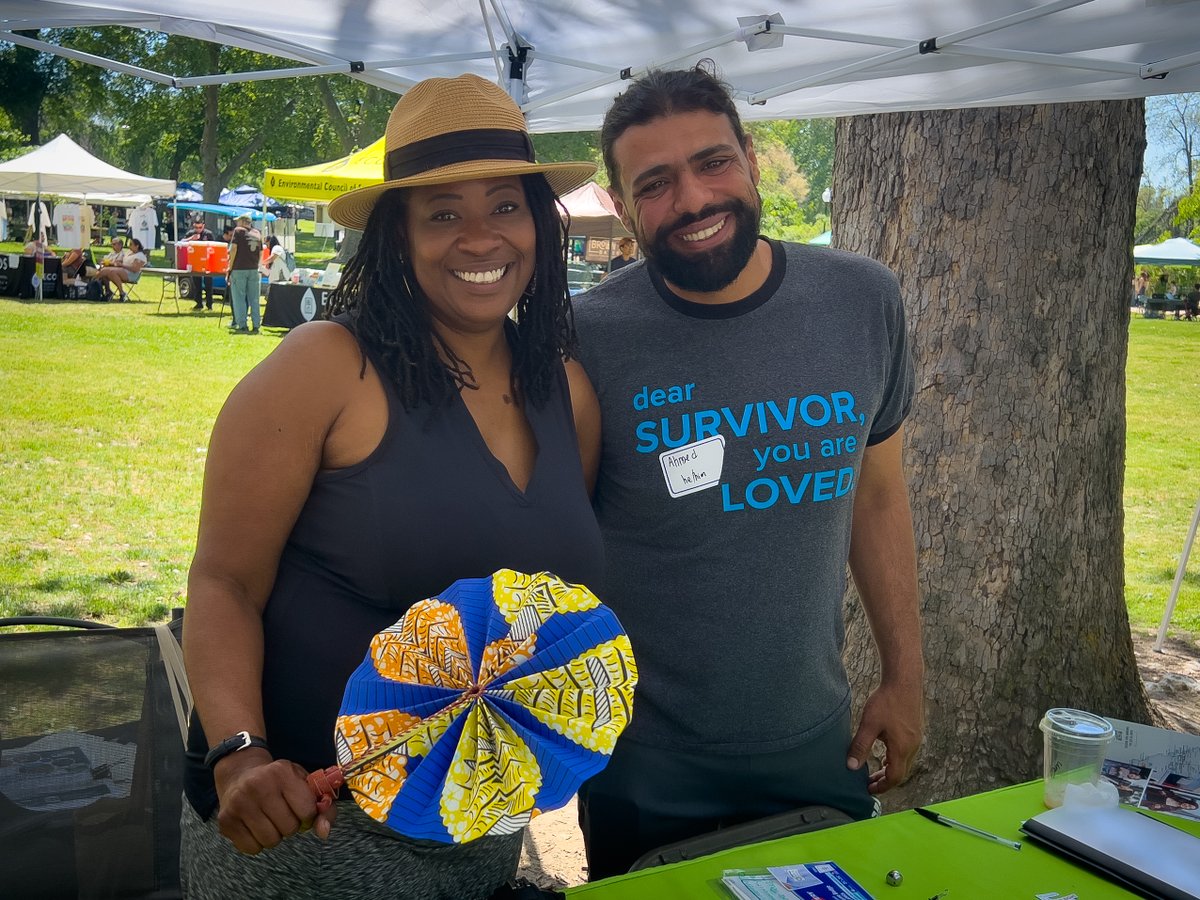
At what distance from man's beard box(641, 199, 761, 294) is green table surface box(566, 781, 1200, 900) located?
96 cm

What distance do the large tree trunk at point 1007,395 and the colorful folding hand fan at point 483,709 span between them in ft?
7.76

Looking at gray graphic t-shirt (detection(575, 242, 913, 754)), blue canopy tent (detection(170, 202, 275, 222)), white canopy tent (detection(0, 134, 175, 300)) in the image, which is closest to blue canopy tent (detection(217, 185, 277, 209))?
blue canopy tent (detection(170, 202, 275, 222))

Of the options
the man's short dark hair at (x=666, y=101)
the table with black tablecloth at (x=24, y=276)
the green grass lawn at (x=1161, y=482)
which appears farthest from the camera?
the table with black tablecloth at (x=24, y=276)

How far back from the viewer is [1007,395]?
319 centimetres

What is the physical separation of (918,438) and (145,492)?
5.91 m

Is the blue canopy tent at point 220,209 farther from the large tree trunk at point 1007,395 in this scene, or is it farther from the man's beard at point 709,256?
the man's beard at point 709,256

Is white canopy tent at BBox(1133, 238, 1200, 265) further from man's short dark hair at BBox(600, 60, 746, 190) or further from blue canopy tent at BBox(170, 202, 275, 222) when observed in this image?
man's short dark hair at BBox(600, 60, 746, 190)

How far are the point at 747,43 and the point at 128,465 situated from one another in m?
6.65

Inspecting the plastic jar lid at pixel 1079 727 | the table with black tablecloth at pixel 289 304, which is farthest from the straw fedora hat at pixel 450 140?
the table with black tablecloth at pixel 289 304

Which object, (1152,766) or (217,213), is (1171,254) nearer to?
(217,213)

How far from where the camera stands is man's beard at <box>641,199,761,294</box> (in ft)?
6.12

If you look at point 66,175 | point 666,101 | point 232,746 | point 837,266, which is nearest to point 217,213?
point 66,175

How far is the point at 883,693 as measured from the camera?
2066 millimetres

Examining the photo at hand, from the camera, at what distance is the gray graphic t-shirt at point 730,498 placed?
180 cm
